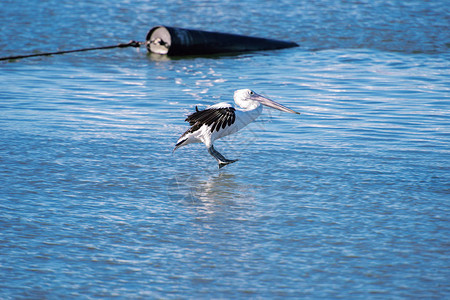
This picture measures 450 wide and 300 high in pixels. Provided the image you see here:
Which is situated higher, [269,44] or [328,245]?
[269,44]

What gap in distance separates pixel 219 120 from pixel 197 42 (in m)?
7.26

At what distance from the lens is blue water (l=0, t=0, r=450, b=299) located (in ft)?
13.0

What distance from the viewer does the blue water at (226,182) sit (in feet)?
13.0

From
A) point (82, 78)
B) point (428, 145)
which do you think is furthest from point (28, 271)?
point (82, 78)

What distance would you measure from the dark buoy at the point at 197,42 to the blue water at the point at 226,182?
26.8 inches

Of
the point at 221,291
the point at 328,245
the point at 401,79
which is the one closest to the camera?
the point at 221,291

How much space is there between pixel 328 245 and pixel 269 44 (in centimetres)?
952

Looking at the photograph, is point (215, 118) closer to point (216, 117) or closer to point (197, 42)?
point (216, 117)

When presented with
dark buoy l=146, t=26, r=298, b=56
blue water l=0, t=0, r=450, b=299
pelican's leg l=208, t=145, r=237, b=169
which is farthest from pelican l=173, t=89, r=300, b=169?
dark buoy l=146, t=26, r=298, b=56

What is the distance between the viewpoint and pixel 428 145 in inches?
264

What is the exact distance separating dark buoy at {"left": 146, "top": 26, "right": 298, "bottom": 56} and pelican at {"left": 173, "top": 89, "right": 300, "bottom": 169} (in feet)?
22.0

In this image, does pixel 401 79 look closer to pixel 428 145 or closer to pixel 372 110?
pixel 372 110

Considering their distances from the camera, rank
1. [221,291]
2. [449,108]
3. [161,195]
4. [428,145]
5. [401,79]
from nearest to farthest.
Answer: [221,291]
[161,195]
[428,145]
[449,108]
[401,79]

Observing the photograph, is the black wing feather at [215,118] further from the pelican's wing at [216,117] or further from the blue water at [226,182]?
the blue water at [226,182]
